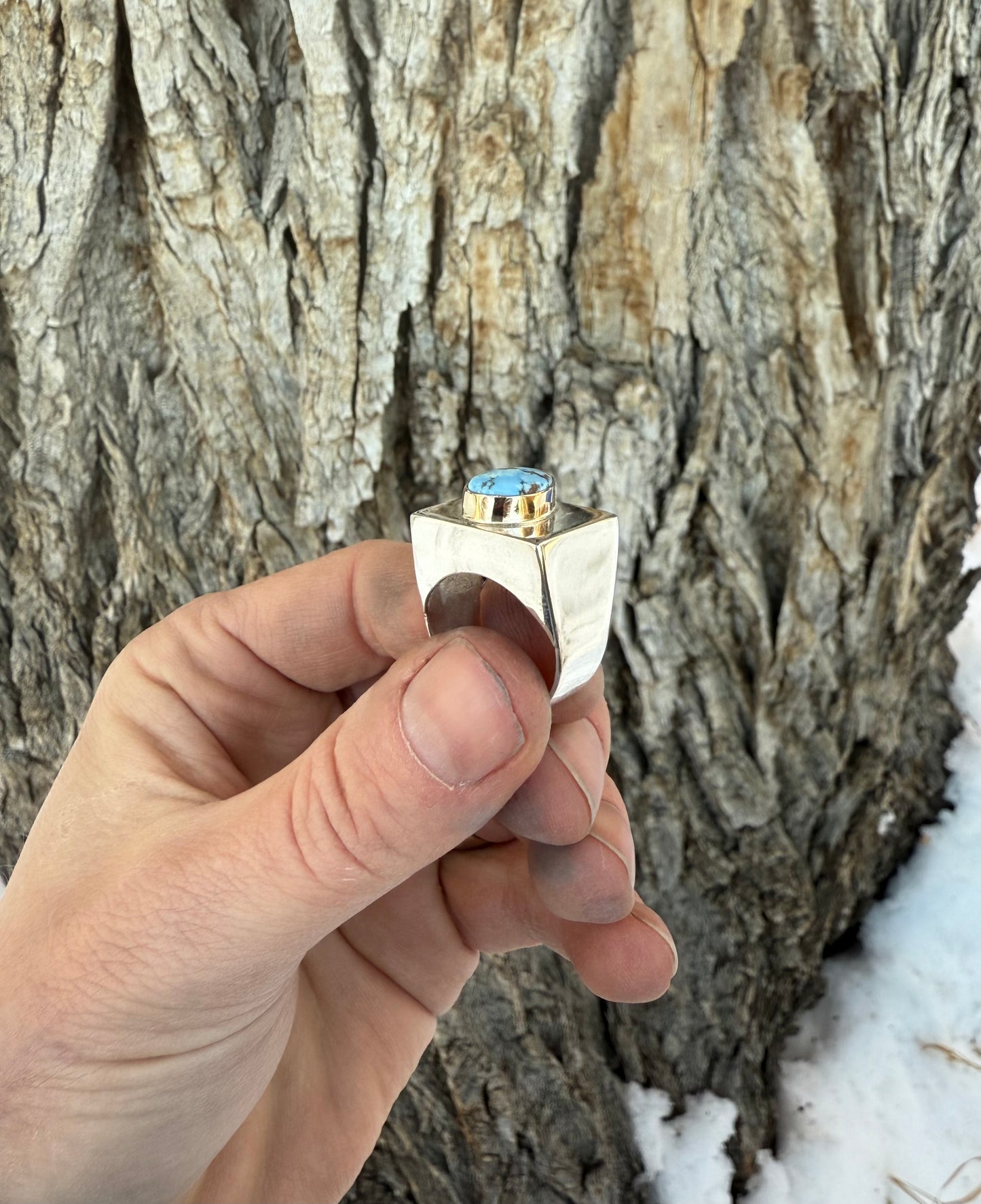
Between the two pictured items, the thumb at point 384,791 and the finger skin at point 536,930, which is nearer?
the thumb at point 384,791

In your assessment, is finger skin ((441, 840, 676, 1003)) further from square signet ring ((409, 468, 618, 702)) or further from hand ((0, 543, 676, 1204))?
square signet ring ((409, 468, 618, 702))

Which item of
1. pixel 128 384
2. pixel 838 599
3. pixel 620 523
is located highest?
pixel 128 384

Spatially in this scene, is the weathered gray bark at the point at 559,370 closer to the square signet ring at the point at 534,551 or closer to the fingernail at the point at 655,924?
the fingernail at the point at 655,924

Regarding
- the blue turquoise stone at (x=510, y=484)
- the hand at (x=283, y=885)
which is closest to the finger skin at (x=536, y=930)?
the hand at (x=283, y=885)

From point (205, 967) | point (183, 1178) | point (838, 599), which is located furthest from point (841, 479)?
point (183, 1178)

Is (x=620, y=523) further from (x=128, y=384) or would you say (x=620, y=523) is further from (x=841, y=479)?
(x=128, y=384)

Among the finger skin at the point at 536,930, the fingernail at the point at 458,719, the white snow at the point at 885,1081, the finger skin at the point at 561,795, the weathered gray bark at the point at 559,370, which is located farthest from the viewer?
the white snow at the point at 885,1081

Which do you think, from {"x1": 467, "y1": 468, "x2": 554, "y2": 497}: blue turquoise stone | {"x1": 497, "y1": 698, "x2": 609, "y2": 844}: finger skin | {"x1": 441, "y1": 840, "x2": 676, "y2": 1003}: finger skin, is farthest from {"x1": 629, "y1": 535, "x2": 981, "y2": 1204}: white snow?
{"x1": 467, "y1": 468, "x2": 554, "y2": 497}: blue turquoise stone
